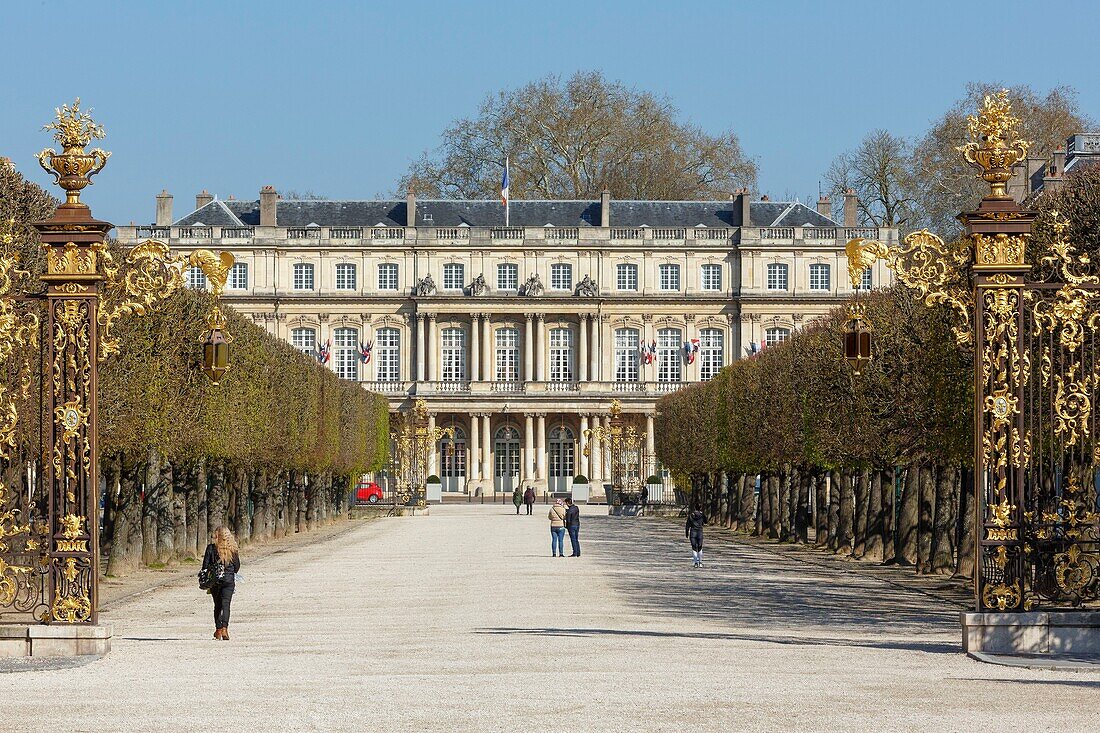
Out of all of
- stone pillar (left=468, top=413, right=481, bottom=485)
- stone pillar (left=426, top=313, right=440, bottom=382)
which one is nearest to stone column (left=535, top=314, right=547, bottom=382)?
stone pillar (left=468, top=413, right=481, bottom=485)

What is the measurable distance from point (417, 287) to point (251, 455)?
5404cm

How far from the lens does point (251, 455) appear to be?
37.3 m

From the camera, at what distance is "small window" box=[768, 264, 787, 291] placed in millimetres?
90750

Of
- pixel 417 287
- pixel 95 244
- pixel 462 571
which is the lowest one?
pixel 462 571

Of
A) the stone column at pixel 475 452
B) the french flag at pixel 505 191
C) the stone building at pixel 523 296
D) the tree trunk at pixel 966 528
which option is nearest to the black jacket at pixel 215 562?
the tree trunk at pixel 966 528

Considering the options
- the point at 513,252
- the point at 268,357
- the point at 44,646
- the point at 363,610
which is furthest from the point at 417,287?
the point at 44,646

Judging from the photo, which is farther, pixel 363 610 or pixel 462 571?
pixel 462 571

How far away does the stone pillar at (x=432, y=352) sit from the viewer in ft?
302

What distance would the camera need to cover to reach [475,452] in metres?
90.9

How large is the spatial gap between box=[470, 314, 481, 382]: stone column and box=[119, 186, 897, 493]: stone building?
0.12 metres

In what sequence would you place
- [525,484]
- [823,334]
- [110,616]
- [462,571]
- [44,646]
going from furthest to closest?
[525,484] → [823,334] → [462,571] → [110,616] → [44,646]

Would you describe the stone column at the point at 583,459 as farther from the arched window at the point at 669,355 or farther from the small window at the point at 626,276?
the small window at the point at 626,276

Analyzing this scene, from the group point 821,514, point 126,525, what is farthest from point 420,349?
point 126,525

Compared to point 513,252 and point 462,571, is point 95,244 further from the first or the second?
point 513,252
